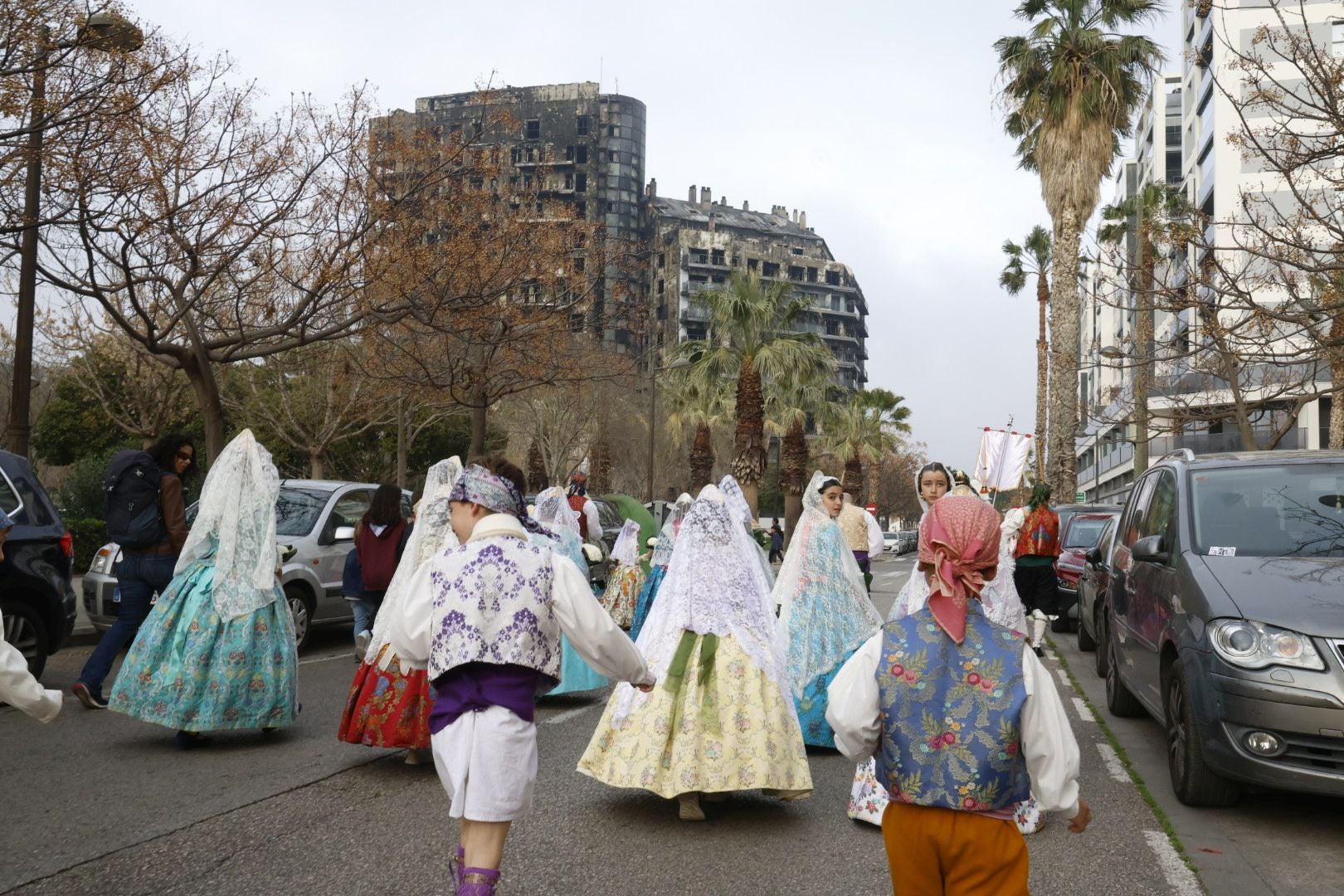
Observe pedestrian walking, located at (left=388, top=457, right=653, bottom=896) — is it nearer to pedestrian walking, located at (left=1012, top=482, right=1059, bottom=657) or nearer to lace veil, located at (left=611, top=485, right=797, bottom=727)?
lace veil, located at (left=611, top=485, right=797, bottom=727)

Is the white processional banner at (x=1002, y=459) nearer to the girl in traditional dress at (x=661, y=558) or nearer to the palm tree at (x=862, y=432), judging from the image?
the girl in traditional dress at (x=661, y=558)

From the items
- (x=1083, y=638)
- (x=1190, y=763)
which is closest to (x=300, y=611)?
(x=1083, y=638)

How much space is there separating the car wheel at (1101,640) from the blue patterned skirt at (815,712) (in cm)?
438

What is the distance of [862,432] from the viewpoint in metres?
58.4

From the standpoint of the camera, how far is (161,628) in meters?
7.83

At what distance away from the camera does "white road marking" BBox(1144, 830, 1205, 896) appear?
5238 millimetres

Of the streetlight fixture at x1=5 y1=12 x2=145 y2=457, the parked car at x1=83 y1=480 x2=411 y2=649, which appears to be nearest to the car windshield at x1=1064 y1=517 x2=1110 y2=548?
the parked car at x1=83 y1=480 x2=411 y2=649

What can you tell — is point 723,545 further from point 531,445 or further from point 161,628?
point 531,445

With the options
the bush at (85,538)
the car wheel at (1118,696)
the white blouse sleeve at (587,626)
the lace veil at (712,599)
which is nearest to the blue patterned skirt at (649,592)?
the car wheel at (1118,696)

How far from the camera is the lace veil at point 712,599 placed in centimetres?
648

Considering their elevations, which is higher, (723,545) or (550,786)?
(723,545)

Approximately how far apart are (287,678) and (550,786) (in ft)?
6.75

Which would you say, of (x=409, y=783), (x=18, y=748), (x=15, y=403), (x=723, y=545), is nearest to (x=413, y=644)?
(x=723, y=545)

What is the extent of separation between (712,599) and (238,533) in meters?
3.20
